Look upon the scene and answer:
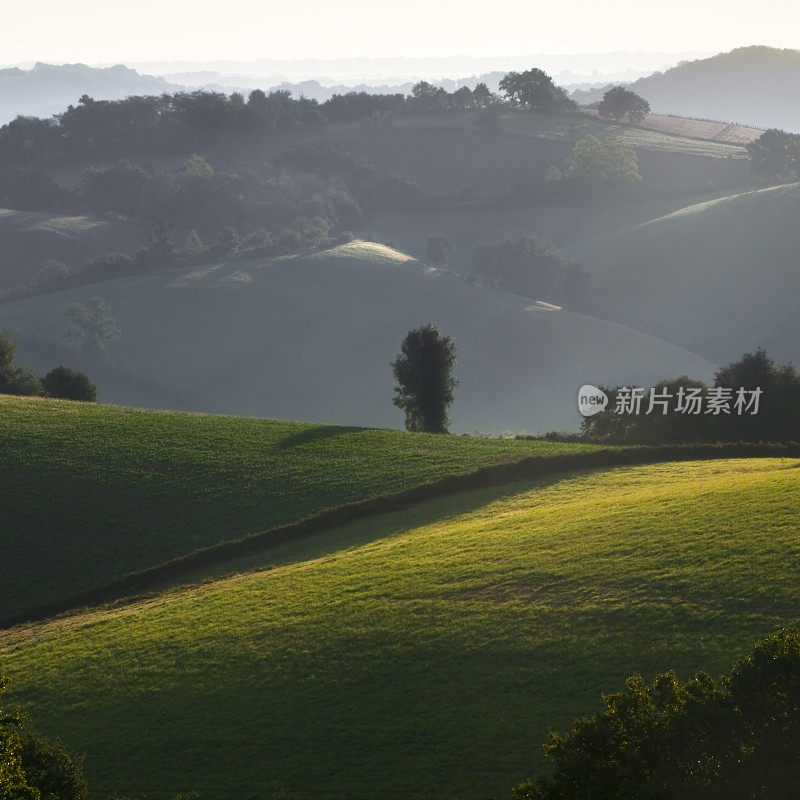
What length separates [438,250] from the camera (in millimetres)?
196875

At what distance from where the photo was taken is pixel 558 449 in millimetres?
58219

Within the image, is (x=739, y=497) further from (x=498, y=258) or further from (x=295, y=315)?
(x=498, y=258)

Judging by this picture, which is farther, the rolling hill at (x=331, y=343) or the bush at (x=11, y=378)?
the rolling hill at (x=331, y=343)

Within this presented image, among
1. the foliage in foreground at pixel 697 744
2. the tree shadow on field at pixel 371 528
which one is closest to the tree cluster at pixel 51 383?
the tree shadow on field at pixel 371 528

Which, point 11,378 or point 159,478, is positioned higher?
point 11,378

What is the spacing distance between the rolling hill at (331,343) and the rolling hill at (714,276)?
16.3 m

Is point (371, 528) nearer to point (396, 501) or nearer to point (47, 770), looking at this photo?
point (396, 501)

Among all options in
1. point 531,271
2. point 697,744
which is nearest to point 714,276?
point 531,271

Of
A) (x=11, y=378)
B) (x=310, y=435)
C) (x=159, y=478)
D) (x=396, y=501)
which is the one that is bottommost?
(x=396, y=501)

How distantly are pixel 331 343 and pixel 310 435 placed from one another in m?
88.1

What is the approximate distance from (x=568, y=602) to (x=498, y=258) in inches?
6449

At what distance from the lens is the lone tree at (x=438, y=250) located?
646 ft

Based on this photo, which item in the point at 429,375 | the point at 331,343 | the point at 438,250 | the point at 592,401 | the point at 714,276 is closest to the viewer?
the point at 592,401

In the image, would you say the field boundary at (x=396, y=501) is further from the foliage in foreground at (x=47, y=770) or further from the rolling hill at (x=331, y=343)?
the rolling hill at (x=331, y=343)
